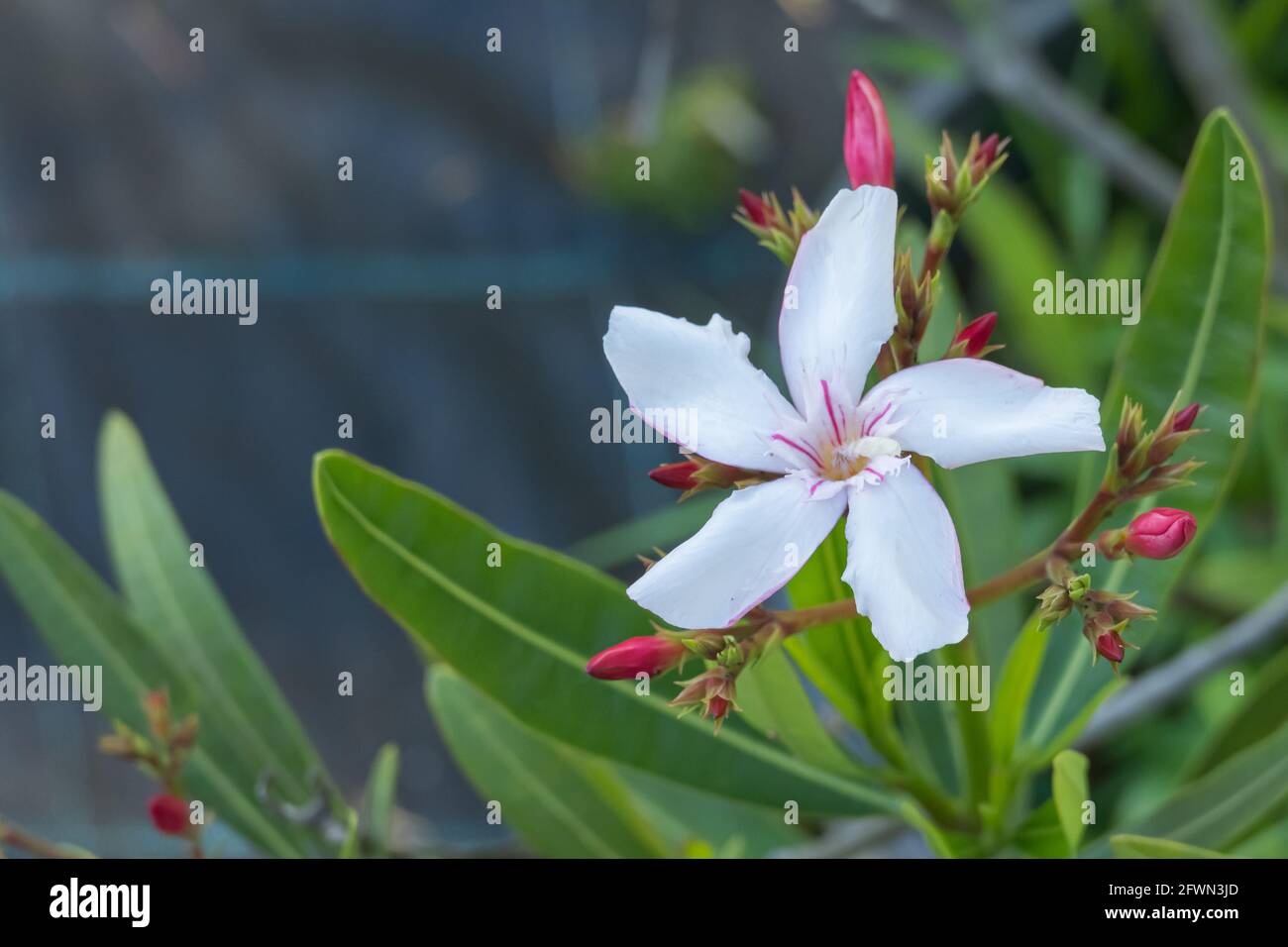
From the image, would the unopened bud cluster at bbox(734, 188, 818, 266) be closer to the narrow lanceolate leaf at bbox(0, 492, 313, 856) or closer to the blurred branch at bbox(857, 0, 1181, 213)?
the narrow lanceolate leaf at bbox(0, 492, 313, 856)

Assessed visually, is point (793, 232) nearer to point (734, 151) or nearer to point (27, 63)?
point (734, 151)

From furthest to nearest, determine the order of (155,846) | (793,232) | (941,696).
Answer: (155,846) < (941,696) < (793,232)

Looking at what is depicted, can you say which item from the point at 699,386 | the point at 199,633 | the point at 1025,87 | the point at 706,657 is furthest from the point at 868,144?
the point at 1025,87

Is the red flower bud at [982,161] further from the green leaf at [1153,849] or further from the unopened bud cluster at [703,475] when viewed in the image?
the green leaf at [1153,849]

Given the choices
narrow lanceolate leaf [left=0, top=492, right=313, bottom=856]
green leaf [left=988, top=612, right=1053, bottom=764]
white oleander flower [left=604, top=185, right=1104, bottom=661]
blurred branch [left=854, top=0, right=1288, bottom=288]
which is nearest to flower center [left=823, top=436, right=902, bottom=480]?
white oleander flower [left=604, top=185, right=1104, bottom=661]

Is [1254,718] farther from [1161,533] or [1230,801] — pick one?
[1161,533]

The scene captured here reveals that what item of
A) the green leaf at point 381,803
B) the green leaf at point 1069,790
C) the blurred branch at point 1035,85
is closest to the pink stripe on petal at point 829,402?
the green leaf at point 1069,790

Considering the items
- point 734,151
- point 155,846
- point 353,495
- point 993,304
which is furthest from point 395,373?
point 353,495
